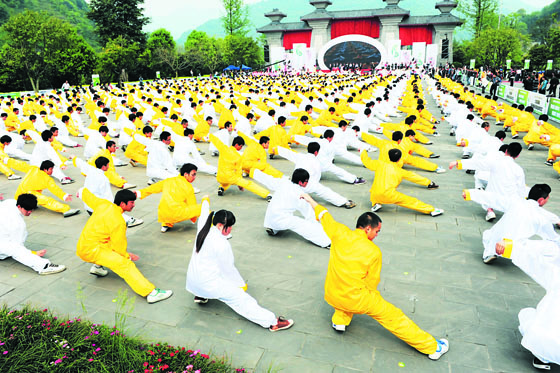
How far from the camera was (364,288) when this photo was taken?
307 cm

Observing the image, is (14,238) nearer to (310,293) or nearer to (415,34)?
(310,293)

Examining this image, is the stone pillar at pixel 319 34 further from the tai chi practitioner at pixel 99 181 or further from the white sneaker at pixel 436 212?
the tai chi practitioner at pixel 99 181

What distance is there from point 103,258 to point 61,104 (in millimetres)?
15365

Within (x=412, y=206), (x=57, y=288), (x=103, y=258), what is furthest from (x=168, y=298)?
(x=412, y=206)

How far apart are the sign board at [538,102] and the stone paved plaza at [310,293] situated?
9.24 metres

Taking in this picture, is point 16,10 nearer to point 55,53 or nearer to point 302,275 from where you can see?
point 55,53

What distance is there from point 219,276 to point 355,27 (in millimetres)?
51316

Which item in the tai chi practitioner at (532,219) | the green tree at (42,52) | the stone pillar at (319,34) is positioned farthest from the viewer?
the stone pillar at (319,34)

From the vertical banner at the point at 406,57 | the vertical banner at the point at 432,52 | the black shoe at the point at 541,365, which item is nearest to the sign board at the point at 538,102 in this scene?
the black shoe at the point at 541,365

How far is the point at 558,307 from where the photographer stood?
2.73m

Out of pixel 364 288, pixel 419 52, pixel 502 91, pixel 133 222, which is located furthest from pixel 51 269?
pixel 419 52

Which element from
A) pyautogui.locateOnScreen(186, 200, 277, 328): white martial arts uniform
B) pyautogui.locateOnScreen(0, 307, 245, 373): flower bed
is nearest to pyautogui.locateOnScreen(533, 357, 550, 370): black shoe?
pyautogui.locateOnScreen(186, 200, 277, 328): white martial arts uniform

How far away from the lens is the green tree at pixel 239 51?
A: 42.0 m

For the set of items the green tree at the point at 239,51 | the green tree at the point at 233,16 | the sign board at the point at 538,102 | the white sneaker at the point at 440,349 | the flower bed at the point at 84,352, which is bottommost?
the white sneaker at the point at 440,349
